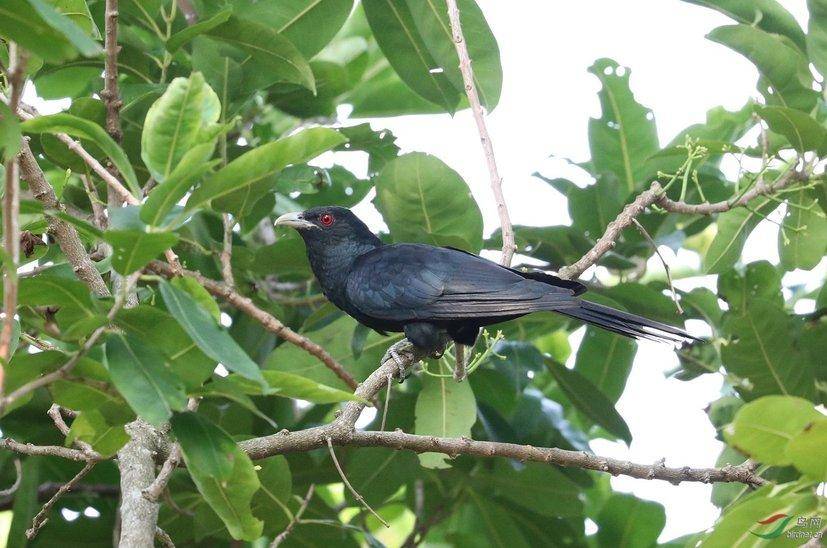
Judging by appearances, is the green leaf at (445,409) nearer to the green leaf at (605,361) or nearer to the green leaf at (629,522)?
the green leaf at (605,361)

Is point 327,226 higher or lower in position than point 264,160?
lower

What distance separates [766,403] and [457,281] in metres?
2.39

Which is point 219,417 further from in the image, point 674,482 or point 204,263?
point 674,482

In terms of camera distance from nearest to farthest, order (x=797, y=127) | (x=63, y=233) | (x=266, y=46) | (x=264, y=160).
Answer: (x=264, y=160) → (x=63, y=233) → (x=797, y=127) → (x=266, y=46)

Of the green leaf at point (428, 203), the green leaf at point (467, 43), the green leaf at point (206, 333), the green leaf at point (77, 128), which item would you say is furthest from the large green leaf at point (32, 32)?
the green leaf at point (467, 43)

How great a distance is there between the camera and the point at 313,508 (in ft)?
14.9

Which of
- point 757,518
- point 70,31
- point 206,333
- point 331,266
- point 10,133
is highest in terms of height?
point 70,31

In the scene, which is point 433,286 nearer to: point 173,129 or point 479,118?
point 479,118

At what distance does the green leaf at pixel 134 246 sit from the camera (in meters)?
2.01

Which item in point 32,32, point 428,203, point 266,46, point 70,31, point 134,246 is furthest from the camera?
point 428,203

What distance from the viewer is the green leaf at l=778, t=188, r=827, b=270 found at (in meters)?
4.36

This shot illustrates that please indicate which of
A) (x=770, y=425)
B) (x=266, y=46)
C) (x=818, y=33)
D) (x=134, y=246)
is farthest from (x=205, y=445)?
(x=818, y=33)

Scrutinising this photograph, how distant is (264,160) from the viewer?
7.08ft

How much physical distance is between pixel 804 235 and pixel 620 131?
1120 millimetres
